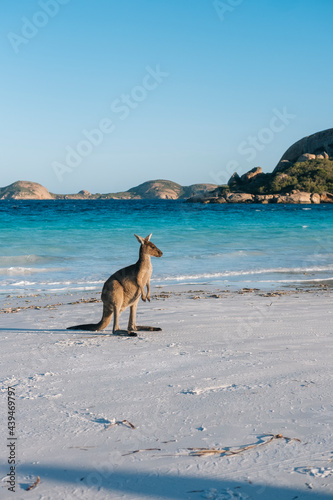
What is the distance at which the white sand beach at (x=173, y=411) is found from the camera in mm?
2207

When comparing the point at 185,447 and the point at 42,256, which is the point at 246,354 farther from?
the point at 42,256

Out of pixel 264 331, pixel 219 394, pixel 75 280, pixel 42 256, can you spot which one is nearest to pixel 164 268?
pixel 75 280

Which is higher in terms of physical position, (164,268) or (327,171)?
(327,171)

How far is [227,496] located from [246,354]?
2179 mm

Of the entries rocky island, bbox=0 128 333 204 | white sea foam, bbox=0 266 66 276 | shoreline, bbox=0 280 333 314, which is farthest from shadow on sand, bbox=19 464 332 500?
rocky island, bbox=0 128 333 204

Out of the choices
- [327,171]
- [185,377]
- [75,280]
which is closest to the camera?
[185,377]

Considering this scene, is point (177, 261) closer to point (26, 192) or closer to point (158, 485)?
point (158, 485)

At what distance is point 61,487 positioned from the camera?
7.14ft

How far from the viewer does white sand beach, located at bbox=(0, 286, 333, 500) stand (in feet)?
7.24

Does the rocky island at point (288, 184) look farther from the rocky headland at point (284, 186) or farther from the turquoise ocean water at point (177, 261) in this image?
the turquoise ocean water at point (177, 261)

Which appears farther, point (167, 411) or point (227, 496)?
point (167, 411)

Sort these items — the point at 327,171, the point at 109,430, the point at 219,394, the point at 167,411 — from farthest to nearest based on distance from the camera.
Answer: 1. the point at 327,171
2. the point at 219,394
3. the point at 167,411
4. the point at 109,430

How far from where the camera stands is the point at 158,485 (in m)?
2.18

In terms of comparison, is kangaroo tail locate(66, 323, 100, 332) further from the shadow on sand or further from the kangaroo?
the shadow on sand
